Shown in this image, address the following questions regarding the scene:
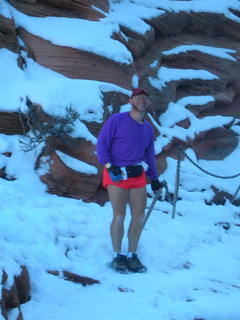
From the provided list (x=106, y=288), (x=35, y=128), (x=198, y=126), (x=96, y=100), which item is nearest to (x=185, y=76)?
(x=198, y=126)

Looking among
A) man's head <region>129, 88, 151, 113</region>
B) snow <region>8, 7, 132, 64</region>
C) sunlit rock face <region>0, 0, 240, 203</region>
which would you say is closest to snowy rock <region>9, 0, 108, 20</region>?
sunlit rock face <region>0, 0, 240, 203</region>

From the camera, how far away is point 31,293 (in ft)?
14.9

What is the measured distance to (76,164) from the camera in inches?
331

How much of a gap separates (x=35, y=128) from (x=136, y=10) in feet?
22.8

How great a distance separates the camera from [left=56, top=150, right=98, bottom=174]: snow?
8.33 metres

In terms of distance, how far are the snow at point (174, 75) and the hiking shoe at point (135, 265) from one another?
801cm

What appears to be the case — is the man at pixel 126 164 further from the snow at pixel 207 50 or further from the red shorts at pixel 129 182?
the snow at pixel 207 50

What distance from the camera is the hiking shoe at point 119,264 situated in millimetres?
5441

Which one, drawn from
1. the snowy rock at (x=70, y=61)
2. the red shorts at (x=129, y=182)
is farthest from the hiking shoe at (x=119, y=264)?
the snowy rock at (x=70, y=61)

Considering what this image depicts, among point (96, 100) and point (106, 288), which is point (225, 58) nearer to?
point (96, 100)

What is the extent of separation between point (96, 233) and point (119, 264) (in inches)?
38.3

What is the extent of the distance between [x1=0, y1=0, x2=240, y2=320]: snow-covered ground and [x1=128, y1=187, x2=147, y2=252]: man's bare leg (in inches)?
13.5

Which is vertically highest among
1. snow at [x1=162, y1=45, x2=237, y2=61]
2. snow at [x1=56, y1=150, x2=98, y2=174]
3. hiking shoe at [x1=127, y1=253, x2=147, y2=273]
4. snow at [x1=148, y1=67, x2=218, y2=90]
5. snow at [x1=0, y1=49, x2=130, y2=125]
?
hiking shoe at [x1=127, y1=253, x2=147, y2=273]

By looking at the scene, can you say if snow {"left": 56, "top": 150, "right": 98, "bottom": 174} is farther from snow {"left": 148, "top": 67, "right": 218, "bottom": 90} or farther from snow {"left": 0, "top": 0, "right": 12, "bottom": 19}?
snow {"left": 148, "top": 67, "right": 218, "bottom": 90}
